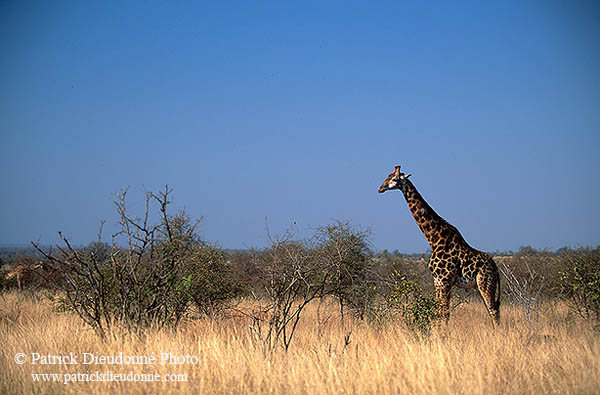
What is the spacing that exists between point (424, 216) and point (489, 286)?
177 cm

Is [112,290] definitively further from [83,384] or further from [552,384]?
[552,384]

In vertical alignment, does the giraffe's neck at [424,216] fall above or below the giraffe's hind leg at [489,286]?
above

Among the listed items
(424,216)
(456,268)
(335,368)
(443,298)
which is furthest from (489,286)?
(335,368)

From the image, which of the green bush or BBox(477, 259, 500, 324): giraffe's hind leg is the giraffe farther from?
the green bush

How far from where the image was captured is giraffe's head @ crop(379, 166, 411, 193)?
33.2 ft

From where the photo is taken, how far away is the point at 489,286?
917 cm

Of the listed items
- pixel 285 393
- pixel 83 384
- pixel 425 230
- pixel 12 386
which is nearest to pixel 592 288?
pixel 425 230

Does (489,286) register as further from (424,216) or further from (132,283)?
(132,283)

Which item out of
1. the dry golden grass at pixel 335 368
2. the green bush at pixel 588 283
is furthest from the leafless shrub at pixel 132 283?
the green bush at pixel 588 283

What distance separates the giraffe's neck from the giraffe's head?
0.10m

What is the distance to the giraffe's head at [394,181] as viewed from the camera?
10117 millimetres

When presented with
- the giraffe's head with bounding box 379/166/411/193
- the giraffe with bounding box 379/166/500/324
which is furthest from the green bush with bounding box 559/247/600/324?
the giraffe's head with bounding box 379/166/411/193

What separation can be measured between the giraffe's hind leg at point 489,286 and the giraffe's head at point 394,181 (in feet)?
7.20

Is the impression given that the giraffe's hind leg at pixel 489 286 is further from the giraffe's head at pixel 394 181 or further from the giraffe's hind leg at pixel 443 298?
the giraffe's head at pixel 394 181
